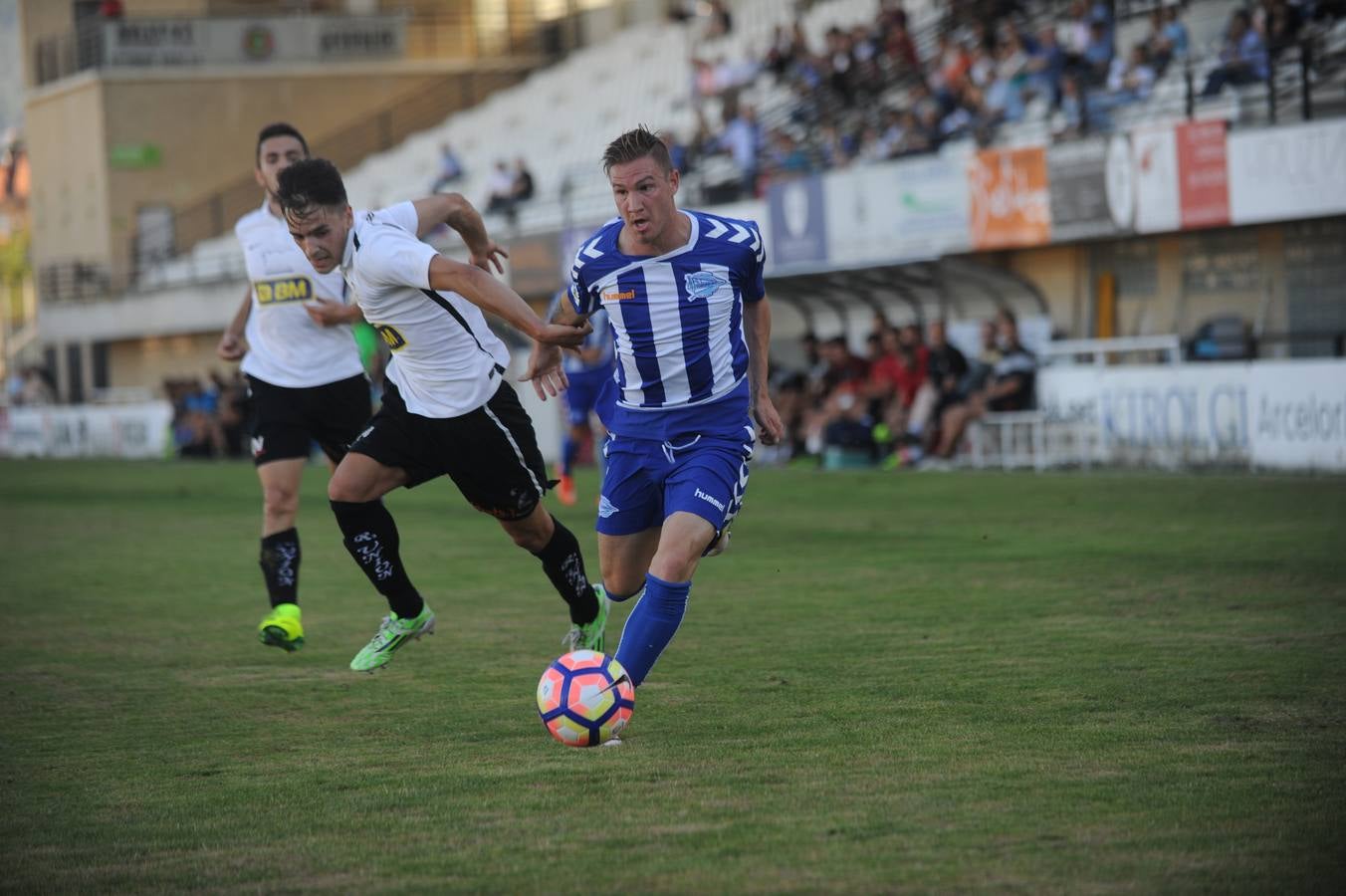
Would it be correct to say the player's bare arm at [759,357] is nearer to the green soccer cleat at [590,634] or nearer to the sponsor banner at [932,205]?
the green soccer cleat at [590,634]

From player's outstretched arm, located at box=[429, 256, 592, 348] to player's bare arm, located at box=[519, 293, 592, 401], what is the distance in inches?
4.6

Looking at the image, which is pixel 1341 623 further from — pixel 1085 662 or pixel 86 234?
pixel 86 234

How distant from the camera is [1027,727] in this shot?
6094 millimetres

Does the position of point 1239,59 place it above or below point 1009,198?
above

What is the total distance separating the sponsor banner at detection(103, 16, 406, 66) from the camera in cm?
4969

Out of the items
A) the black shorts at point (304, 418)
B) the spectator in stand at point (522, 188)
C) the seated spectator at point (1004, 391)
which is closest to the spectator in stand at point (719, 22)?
the spectator in stand at point (522, 188)

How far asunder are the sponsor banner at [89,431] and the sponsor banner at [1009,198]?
19.0 m

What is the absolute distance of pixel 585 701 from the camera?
5980 mm

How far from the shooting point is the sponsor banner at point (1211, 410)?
17.1 metres

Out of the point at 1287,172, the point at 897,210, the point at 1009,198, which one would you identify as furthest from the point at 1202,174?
the point at 897,210

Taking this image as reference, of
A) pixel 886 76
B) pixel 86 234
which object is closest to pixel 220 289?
pixel 86 234

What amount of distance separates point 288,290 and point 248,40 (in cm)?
4361

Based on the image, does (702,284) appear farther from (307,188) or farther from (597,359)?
(597,359)

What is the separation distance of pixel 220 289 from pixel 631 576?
35747mm
